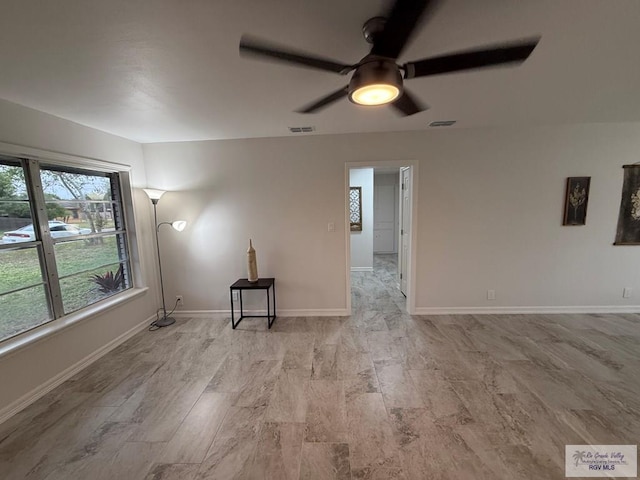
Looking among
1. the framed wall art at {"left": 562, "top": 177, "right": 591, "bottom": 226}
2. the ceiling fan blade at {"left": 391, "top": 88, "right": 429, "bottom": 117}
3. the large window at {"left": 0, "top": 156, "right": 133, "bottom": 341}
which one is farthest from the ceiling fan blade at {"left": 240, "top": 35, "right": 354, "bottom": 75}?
the framed wall art at {"left": 562, "top": 177, "right": 591, "bottom": 226}

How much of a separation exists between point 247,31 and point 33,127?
220 cm

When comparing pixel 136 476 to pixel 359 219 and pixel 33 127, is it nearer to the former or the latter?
pixel 33 127

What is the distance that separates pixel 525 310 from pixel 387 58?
3.71 metres

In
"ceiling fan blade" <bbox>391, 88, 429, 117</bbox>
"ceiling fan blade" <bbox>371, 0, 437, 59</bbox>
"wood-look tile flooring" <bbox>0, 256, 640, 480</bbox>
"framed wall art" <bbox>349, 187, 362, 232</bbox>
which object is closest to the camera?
"ceiling fan blade" <bbox>371, 0, 437, 59</bbox>

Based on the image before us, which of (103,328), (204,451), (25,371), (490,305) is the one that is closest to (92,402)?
(25,371)

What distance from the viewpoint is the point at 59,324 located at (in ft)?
7.52

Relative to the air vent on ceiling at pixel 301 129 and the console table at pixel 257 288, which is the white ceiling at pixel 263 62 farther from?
the console table at pixel 257 288

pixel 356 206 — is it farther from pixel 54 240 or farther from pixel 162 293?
pixel 54 240

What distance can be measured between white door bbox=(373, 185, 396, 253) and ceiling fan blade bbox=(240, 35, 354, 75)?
6.49 meters

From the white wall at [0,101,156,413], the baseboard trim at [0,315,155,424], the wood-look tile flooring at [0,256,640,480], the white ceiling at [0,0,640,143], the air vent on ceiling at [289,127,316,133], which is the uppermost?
the air vent on ceiling at [289,127,316,133]

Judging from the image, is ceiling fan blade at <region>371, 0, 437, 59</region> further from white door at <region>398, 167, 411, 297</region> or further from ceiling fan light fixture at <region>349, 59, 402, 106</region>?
white door at <region>398, 167, 411, 297</region>

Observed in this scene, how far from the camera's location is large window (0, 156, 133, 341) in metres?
2.03

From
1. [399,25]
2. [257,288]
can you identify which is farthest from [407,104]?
[257,288]

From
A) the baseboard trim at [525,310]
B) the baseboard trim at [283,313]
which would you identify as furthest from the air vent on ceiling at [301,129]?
the baseboard trim at [525,310]
